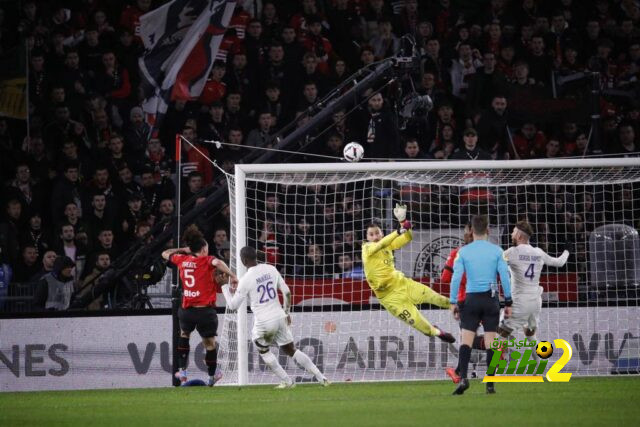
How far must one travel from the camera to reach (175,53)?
19453 millimetres

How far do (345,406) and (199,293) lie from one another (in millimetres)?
4020

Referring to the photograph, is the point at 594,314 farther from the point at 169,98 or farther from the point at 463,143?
the point at 169,98

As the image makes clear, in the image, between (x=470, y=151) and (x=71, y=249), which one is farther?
(x=470, y=151)

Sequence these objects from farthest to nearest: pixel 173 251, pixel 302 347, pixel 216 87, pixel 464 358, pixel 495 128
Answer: pixel 216 87 < pixel 495 128 < pixel 302 347 < pixel 173 251 < pixel 464 358

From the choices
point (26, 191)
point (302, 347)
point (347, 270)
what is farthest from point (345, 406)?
point (26, 191)

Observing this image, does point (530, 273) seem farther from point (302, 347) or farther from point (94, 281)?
Answer: point (94, 281)

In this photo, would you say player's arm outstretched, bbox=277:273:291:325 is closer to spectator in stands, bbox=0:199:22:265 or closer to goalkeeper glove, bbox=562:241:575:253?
goalkeeper glove, bbox=562:241:575:253

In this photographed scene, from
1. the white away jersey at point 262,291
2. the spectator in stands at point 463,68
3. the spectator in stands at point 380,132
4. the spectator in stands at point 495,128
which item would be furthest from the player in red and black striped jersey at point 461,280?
the spectator in stands at point 463,68

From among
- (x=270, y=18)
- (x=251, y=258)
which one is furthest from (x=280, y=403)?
(x=270, y=18)

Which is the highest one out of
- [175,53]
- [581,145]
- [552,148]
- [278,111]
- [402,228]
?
A: [175,53]

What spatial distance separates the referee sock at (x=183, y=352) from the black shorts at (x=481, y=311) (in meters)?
4.27

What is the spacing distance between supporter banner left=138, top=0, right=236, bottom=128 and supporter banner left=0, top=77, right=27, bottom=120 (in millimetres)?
1904

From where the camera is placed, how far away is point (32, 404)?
13.2 metres

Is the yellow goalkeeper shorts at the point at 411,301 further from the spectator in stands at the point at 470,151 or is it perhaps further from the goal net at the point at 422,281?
the spectator in stands at the point at 470,151
